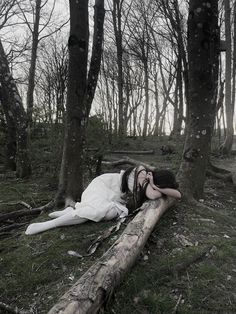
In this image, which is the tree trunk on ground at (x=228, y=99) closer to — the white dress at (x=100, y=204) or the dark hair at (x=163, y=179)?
the dark hair at (x=163, y=179)

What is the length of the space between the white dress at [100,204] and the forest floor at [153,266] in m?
0.14

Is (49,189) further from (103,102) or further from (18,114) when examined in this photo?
(103,102)

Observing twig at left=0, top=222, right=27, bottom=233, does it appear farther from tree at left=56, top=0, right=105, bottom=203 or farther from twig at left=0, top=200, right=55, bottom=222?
tree at left=56, top=0, right=105, bottom=203

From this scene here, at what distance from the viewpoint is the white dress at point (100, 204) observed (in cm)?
484

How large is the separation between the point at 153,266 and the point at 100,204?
4.48ft

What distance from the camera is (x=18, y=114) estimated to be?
9.48 metres

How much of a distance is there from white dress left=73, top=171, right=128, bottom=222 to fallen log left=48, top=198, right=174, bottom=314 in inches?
19.0

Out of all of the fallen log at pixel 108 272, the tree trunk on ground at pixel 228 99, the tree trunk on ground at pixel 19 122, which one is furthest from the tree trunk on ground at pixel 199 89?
the tree trunk on ground at pixel 228 99

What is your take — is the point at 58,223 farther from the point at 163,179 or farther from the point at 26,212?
the point at 26,212

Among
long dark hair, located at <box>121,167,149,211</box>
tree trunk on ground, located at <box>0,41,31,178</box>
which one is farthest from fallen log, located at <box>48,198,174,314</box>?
tree trunk on ground, located at <box>0,41,31,178</box>

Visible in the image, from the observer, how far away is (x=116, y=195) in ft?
16.9

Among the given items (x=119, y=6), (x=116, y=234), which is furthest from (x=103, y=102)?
(x=116, y=234)

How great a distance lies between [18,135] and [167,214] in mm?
5534

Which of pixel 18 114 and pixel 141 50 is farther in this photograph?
pixel 141 50
